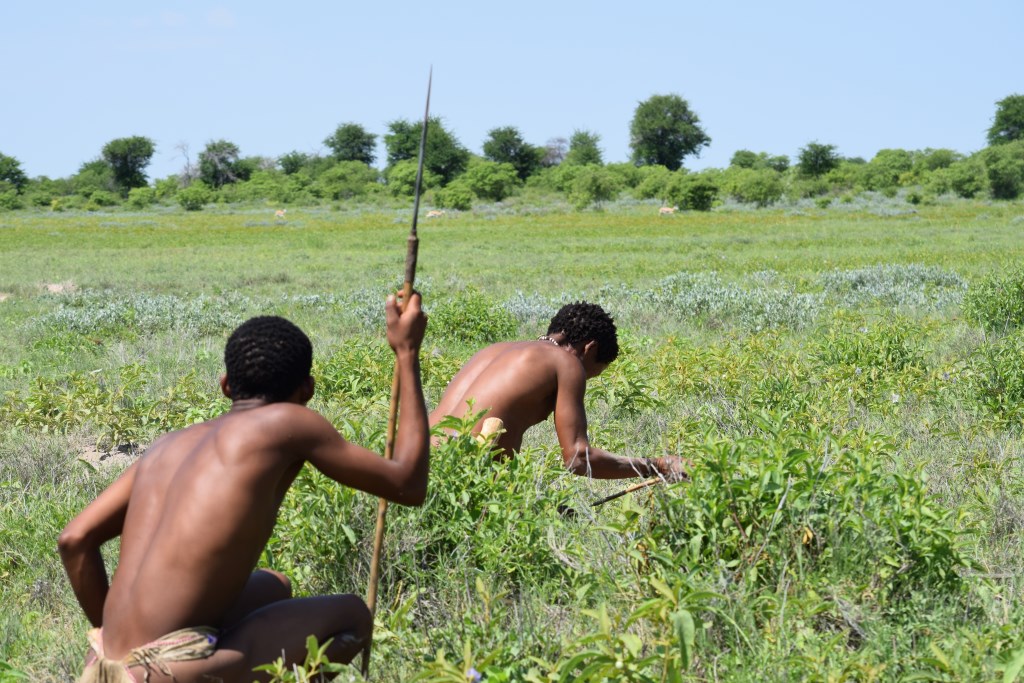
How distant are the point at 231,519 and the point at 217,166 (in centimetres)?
8646

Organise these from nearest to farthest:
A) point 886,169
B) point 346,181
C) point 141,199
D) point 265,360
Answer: point 265,360
point 141,199
point 886,169
point 346,181

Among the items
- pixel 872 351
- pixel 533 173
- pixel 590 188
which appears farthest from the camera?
pixel 533 173

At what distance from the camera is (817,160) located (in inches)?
2950

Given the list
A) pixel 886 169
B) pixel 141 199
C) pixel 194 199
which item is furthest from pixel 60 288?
pixel 886 169

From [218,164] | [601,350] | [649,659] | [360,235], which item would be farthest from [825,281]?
[218,164]

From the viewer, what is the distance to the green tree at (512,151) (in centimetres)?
8325

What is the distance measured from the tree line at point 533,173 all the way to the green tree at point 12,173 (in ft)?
0.32

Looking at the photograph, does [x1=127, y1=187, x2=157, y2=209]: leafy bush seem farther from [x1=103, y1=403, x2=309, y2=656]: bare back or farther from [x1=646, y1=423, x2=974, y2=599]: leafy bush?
[x1=103, y1=403, x2=309, y2=656]: bare back

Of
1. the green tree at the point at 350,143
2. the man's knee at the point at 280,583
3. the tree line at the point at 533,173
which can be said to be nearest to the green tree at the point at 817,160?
the tree line at the point at 533,173

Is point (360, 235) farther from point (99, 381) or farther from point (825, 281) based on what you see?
point (99, 381)

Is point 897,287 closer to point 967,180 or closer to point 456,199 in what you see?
point 456,199

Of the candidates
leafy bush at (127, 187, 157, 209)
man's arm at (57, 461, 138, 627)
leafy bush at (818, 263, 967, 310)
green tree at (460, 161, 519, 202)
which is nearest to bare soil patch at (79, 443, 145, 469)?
man's arm at (57, 461, 138, 627)

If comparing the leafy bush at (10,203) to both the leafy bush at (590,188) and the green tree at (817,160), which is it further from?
the green tree at (817,160)

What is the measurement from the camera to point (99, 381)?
793cm
